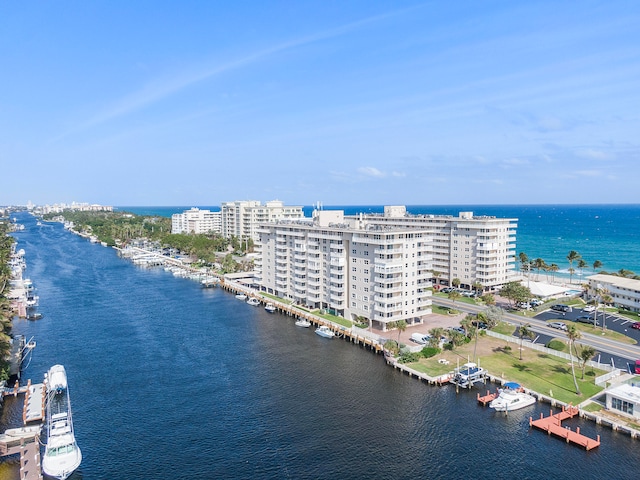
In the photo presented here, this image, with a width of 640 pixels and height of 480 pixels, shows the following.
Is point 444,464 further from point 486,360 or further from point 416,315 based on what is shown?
point 416,315

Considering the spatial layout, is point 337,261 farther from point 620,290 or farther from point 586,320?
point 620,290

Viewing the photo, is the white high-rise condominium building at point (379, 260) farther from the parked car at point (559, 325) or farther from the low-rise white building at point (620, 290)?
the parked car at point (559, 325)

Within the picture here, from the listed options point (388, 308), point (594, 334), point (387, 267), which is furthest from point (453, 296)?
point (594, 334)

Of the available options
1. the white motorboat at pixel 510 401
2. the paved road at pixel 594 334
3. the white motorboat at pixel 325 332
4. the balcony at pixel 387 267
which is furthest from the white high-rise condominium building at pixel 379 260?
the white motorboat at pixel 510 401

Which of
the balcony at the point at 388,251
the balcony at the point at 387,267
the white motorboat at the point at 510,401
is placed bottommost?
the white motorboat at the point at 510,401

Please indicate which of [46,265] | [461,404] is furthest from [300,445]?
[46,265]

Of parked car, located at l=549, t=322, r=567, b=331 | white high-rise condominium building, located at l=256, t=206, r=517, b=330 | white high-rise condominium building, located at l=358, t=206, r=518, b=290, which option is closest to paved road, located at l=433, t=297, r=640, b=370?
parked car, located at l=549, t=322, r=567, b=331
